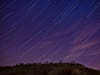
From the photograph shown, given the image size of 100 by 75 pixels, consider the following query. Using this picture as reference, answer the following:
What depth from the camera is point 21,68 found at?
93.7 ft

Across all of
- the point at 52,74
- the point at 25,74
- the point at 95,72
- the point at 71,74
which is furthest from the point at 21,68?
the point at 95,72

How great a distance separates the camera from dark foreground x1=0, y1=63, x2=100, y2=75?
28.2m

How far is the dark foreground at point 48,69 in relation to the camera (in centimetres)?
2825

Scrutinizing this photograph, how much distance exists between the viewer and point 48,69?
2911 cm

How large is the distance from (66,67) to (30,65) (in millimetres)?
4197

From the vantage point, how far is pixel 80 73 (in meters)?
29.5

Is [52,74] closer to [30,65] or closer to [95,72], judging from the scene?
[30,65]

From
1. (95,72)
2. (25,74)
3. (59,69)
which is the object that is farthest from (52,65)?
(95,72)

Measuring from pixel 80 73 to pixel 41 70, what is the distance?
456cm

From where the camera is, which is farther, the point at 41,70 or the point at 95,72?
the point at 95,72

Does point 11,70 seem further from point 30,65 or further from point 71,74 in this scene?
point 71,74

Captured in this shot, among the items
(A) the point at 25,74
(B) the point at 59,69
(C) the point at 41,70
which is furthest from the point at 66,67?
(A) the point at 25,74

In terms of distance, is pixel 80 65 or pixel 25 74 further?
pixel 80 65

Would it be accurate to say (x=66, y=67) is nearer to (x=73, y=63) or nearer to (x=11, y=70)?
(x=73, y=63)
